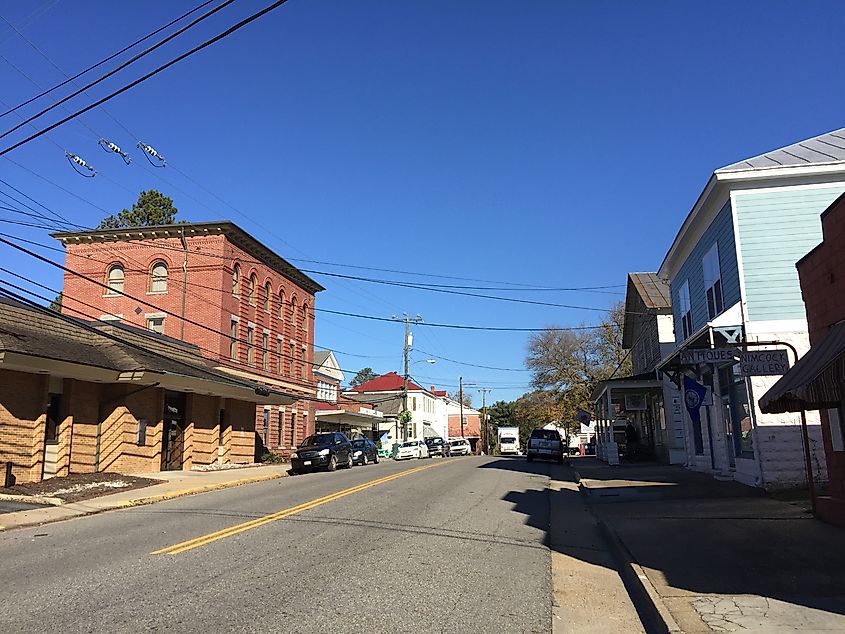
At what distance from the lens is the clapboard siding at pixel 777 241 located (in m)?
16.8

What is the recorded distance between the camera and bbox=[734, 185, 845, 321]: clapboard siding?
1675cm

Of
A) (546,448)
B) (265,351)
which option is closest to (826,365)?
(546,448)

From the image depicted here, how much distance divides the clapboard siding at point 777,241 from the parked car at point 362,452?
20.0 meters

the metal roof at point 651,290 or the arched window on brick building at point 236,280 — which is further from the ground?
the arched window on brick building at point 236,280

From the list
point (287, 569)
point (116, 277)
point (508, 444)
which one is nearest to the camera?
point (287, 569)

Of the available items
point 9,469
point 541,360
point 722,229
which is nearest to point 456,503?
point 722,229

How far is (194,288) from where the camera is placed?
37156 millimetres

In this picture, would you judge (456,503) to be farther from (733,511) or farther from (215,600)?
(215,600)

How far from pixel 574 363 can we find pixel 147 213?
37.0 metres

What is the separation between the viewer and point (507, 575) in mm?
8414

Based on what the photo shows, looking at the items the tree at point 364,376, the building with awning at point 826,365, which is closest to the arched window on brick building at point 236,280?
the building with awning at point 826,365

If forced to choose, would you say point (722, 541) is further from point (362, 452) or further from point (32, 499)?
point (362, 452)

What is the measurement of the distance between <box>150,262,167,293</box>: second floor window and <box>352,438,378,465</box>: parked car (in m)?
14.1

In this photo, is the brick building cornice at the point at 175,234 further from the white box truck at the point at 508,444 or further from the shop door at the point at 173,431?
the white box truck at the point at 508,444
